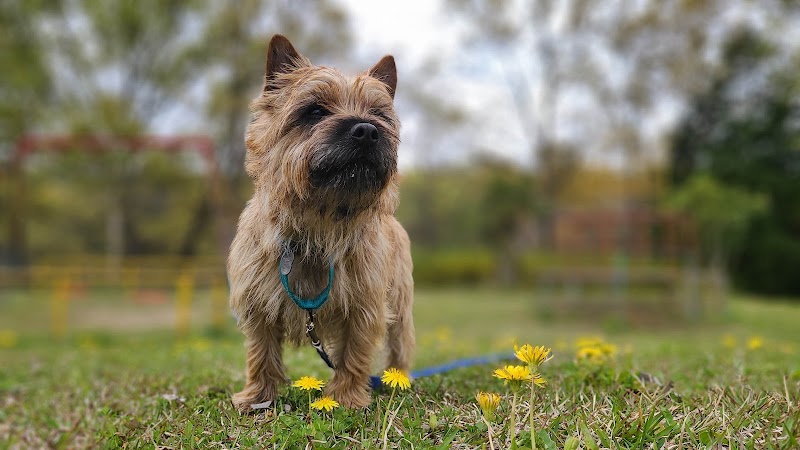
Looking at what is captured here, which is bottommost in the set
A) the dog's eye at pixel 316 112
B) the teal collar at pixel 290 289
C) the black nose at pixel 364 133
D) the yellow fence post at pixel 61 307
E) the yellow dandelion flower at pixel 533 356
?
the yellow fence post at pixel 61 307

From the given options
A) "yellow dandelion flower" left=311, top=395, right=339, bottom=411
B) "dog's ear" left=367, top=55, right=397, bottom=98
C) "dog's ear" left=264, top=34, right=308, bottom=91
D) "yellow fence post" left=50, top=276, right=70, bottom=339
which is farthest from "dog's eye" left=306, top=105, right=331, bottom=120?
"yellow fence post" left=50, top=276, right=70, bottom=339

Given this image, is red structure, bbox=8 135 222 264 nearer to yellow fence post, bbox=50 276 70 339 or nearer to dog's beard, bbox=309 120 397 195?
yellow fence post, bbox=50 276 70 339

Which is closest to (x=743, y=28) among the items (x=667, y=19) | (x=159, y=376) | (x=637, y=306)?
(x=667, y=19)

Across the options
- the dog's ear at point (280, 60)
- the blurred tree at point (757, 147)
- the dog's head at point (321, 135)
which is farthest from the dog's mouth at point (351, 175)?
the blurred tree at point (757, 147)

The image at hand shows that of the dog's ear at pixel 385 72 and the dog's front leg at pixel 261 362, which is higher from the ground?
the dog's ear at pixel 385 72

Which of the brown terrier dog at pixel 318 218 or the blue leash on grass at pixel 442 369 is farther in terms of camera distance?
the blue leash on grass at pixel 442 369

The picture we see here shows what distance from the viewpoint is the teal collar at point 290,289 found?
3148mm

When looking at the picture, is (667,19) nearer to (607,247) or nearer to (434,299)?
(607,247)

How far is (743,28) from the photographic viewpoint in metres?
27.4

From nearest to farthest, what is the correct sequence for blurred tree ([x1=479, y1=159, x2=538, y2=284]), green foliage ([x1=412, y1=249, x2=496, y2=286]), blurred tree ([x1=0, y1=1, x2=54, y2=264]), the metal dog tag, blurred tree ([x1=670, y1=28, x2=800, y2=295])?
the metal dog tag, blurred tree ([x1=0, y1=1, x2=54, y2=264]), blurred tree ([x1=670, y1=28, x2=800, y2=295]), blurred tree ([x1=479, y1=159, x2=538, y2=284]), green foliage ([x1=412, y1=249, x2=496, y2=286])

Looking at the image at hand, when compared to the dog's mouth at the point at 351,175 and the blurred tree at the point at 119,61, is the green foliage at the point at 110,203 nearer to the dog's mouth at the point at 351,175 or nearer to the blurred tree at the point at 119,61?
the blurred tree at the point at 119,61

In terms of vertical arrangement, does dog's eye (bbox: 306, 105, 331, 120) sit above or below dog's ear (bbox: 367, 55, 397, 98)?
below

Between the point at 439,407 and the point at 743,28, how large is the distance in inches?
1176

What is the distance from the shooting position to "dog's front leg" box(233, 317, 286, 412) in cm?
338
